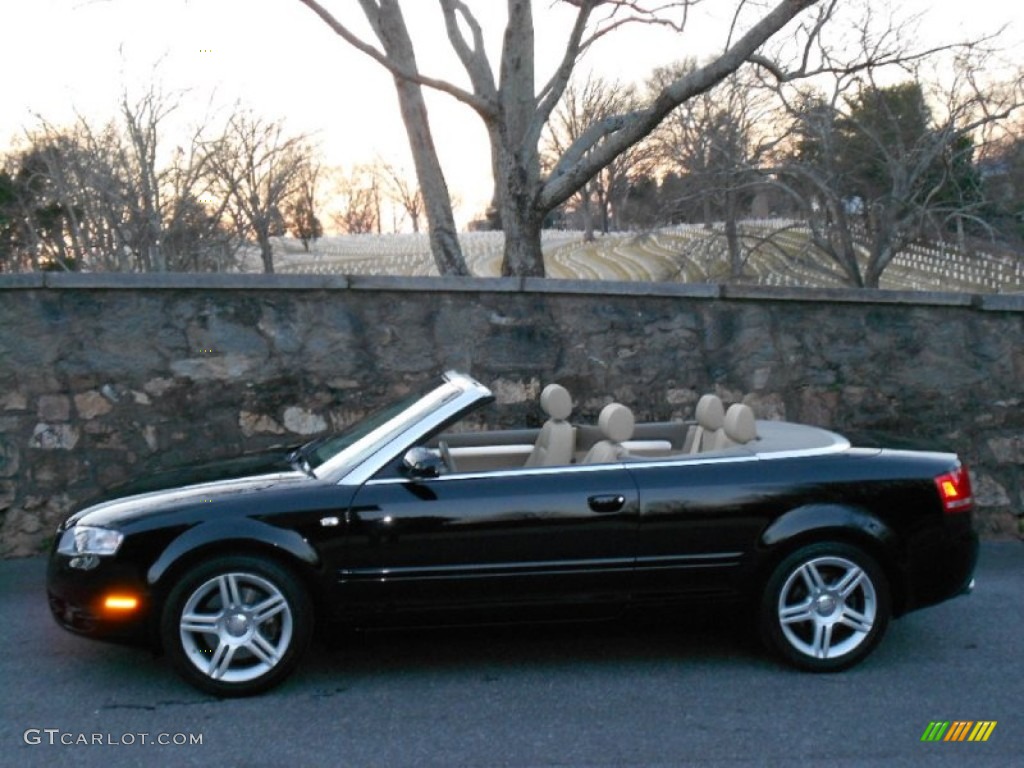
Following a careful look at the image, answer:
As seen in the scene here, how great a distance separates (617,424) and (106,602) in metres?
2.44

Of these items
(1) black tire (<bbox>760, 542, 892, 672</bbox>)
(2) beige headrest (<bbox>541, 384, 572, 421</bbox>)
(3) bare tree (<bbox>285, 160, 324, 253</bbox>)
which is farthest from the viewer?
(3) bare tree (<bbox>285, 160, 324, 253</bbox>)

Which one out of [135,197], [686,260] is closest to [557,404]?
[686,260]

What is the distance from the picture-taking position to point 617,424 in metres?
5.58

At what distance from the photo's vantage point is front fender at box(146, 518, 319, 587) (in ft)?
15.7

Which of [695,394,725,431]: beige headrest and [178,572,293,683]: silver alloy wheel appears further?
[695,394,725,431]: beige headrest

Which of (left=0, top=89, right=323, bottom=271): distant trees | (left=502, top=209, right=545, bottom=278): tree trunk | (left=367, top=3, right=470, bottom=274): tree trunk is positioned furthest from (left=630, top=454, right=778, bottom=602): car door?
(left=0, top=89, right=323, bottom=271): distant trees

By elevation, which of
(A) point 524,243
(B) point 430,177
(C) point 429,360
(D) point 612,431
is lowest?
(D) point 612,431

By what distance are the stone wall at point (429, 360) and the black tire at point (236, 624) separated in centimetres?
323

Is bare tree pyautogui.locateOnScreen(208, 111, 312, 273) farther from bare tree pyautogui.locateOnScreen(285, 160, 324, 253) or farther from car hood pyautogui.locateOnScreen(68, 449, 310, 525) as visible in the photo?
car hood pyautogui.locateOnScreen(68, 449, 310, 525)

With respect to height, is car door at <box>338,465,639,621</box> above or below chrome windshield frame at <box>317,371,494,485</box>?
below

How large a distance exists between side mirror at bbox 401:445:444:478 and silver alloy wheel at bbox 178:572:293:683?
29.6 inches

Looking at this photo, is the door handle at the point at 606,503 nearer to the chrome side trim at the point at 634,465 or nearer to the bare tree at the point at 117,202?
the chrome side trim at the point at 634,465

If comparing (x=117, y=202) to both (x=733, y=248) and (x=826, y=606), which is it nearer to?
(x=733, y=248)

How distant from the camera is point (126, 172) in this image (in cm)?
3394
